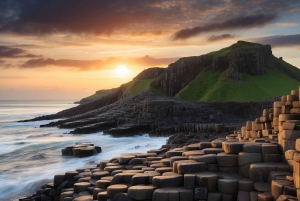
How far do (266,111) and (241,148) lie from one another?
3.63 meters

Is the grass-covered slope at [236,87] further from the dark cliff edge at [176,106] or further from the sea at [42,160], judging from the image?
the sea at [42,160]

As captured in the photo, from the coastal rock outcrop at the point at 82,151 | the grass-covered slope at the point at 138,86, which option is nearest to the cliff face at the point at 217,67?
the grass-covered slope at the point at 138,86

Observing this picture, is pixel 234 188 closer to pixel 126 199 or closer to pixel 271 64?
pixel 126 199

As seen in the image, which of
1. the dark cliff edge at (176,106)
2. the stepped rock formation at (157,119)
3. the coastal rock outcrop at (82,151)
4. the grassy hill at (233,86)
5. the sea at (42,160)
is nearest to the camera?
the sea at (42,160)

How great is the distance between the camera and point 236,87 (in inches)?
2347

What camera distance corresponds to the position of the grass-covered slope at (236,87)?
5703 cm

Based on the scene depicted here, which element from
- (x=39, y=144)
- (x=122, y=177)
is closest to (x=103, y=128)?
(x=39, y=144)

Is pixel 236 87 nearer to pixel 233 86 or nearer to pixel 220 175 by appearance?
pixel 233 86

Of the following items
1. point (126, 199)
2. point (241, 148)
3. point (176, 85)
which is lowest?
point (126, 199)

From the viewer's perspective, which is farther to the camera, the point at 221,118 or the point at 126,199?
the point at 221,118

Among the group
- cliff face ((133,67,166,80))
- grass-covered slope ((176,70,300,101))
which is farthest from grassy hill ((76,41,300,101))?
cliff face ((133,67,166,80))

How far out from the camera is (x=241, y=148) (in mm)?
10500

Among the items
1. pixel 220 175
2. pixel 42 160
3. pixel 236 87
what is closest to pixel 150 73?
pixel 236 87

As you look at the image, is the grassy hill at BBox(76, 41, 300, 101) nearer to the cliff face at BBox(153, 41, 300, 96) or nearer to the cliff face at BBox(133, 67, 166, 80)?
the cliff face at BBox(153, 41, 300, 96)
